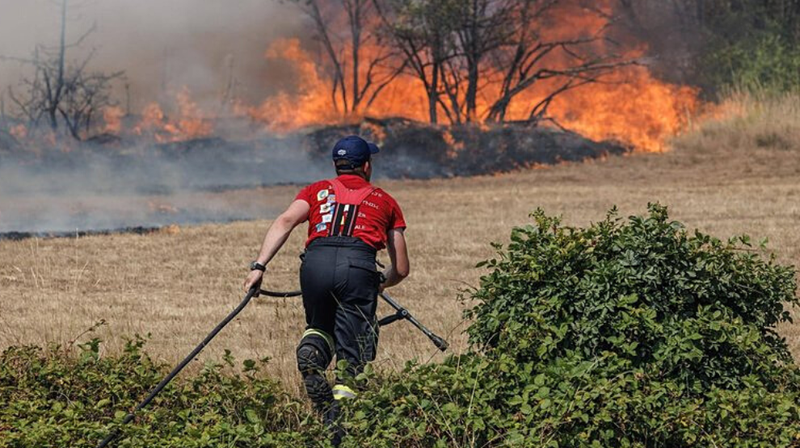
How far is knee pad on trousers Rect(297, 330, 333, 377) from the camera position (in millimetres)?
7078

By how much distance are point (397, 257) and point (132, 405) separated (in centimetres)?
199

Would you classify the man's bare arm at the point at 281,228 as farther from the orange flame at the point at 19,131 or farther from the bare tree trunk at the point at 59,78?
the orange flame at the point at 19,131

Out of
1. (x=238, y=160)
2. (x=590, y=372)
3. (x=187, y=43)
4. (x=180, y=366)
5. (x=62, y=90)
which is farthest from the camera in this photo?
(x=187, y=43)

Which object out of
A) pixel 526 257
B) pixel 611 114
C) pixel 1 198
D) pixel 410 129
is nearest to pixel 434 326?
pixel 526 257

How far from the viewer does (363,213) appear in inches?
284

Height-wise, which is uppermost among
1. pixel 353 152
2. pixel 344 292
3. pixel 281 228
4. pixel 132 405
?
pixel 353 152

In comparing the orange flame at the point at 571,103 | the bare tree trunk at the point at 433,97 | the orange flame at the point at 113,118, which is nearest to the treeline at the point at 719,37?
the orange flame at the point at 571,103

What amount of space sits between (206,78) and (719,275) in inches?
1042

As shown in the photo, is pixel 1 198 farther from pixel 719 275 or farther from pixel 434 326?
pixel 719 275

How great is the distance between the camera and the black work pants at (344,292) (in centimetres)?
708

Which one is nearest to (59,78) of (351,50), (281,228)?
(351,50)

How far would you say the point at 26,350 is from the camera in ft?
27.6

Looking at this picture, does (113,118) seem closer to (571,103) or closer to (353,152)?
(571,103)

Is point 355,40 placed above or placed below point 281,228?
above
